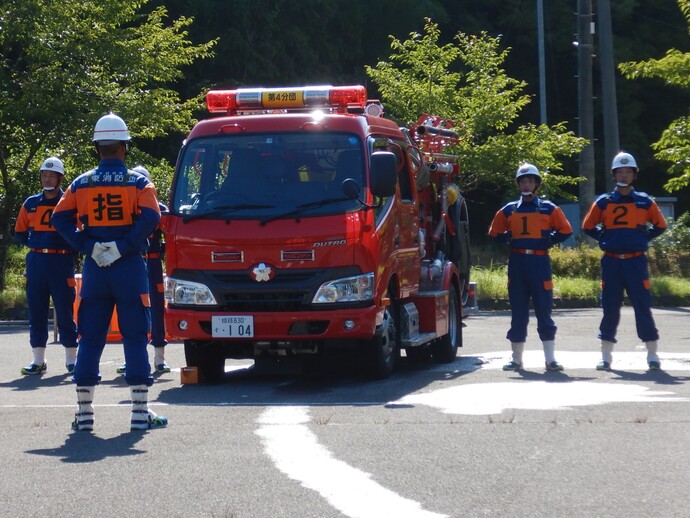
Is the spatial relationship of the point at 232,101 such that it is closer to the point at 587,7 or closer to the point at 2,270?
the point at 2,270

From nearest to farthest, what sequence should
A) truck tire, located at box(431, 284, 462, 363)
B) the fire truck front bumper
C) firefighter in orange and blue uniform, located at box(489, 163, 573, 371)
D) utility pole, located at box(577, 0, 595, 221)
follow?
1. the fire truck front bumper
2. firefighter in orange and blue uniform, located at box(489, 163, 573, 371)
3. truck tire, located at box(431, 284, 462, 363)
4. utility pole, located at box(577, 0, 595, 221)

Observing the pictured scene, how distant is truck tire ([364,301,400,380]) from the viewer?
11383 mm

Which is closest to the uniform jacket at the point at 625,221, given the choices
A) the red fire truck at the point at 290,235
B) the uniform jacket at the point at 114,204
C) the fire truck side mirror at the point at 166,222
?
the red fire truck at the point at 290,235

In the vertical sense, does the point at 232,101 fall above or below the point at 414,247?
above

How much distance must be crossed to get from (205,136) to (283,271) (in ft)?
5.62

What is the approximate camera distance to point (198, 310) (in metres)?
11.0

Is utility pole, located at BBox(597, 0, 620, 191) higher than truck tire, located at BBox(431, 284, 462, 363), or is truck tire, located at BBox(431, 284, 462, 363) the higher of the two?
utility pole, located at BBox(597, 0, 620, 191)

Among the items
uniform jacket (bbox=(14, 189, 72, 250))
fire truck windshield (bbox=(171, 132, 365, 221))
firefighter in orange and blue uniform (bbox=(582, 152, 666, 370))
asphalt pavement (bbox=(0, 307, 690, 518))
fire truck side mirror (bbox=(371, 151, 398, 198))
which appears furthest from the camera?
firefighter in orange and blue uniform (bbox=(582, 152, 666, 370))

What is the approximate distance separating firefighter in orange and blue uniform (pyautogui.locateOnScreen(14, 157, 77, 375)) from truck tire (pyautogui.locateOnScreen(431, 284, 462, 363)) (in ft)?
12.7

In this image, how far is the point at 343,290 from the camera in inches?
428

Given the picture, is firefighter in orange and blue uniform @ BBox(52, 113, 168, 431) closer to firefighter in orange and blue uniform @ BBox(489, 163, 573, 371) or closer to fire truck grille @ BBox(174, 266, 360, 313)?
fire truck grille @ BBox(174, 266, 360, 313)

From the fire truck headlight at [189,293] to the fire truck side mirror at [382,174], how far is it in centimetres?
171

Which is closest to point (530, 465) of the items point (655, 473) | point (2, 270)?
point (655, 473)

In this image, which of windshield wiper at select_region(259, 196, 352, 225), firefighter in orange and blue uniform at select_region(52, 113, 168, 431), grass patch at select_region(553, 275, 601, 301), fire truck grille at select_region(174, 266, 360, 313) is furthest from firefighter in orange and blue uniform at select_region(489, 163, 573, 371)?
grass patch at select_region(553, 275, 601, 301)
